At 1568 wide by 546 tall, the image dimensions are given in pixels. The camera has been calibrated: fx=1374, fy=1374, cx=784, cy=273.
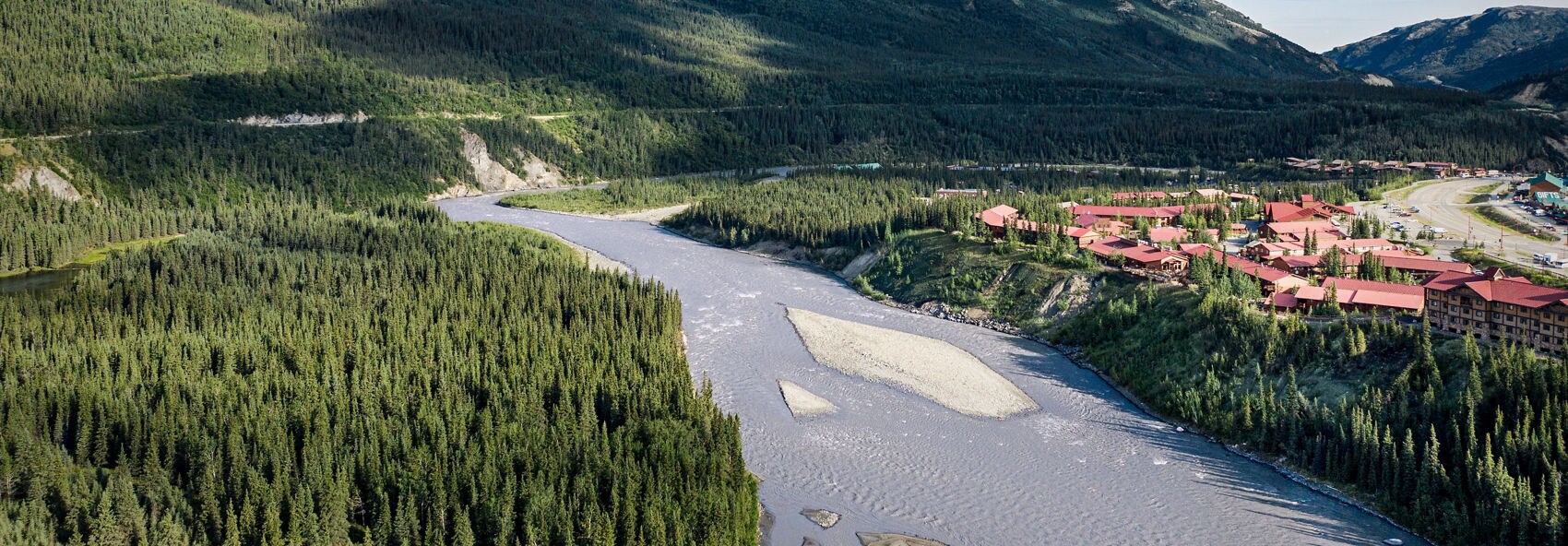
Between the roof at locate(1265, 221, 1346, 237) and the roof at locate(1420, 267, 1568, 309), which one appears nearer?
the roof at locate(1420, 267, 1568, 309)

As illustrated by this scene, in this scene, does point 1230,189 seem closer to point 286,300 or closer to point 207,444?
point 286,300

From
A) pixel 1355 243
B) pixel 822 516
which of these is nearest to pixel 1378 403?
pixel 822 516

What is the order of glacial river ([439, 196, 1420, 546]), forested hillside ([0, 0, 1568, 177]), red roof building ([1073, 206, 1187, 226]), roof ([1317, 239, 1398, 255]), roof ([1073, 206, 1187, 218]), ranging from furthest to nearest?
forested hillside ([0, 0, 1568, 177]) → roof ([1073, 206, 1187, 218]) → red roof building ([1073, 206, 1187, 226]) → roof ([1317, 239, 1398, 255]) → glacial river ([439, 196, 1420, 546])

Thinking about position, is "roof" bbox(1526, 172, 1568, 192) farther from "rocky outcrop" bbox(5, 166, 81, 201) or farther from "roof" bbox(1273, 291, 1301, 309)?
"rocky outcrop" bbox(5, 166, 81, 201)

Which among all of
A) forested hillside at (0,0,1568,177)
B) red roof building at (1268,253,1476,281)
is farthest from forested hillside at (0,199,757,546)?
forested hillside at (0,0,1568,177)

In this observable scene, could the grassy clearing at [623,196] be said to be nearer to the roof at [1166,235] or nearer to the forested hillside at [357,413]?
the forested hillside at [357,413]

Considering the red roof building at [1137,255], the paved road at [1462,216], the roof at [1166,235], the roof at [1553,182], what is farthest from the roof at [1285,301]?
the roof at [1553,182]
